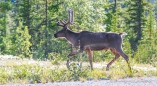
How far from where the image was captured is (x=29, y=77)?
1198cm

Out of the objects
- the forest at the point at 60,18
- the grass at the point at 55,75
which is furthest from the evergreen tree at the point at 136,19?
the grass at the point at 55,75

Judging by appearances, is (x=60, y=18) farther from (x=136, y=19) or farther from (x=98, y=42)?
(x=98, y=42)

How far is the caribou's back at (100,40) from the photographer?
47.6 ft

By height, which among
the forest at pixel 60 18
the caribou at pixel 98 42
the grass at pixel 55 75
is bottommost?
the forest at pixel 60 18

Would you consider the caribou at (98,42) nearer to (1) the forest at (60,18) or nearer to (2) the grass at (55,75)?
(2) the grass at (55,75)

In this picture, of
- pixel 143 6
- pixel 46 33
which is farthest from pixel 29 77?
pixel 143 6

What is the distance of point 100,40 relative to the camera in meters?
14.7

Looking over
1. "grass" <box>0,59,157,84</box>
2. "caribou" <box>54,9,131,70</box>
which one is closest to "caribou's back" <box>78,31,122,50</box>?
"caribou" <box>54,9,131,70</box>

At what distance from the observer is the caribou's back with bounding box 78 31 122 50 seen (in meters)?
14.5

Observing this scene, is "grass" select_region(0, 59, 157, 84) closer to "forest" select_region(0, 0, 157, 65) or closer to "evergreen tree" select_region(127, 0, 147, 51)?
"forest" select_region(0, 0, 157, 65)

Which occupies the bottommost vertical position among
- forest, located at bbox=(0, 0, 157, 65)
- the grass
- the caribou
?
forest, located at bbox=(0, 0, 157, 65)

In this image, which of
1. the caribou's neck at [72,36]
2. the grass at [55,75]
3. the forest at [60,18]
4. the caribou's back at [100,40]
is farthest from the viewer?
the forest at [60,18]

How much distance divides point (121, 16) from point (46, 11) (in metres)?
15.7

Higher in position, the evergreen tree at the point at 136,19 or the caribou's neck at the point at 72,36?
the caribou's neck at the point at 72,36
